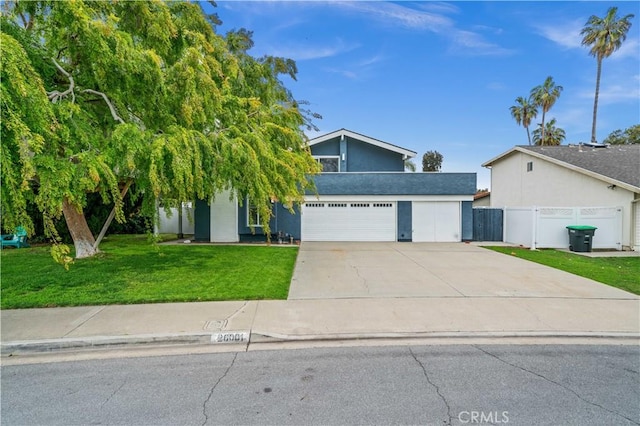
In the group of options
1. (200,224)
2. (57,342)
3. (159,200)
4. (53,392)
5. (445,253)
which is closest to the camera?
(53,392)

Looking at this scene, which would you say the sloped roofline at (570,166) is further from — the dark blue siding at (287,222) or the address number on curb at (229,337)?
the address number on curb at (229,337)

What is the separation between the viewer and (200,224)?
15688 millimetres

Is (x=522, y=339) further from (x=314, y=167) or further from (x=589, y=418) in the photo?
(x=314, y=167)

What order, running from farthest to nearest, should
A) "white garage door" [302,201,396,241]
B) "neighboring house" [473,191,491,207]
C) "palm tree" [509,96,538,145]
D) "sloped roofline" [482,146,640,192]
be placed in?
"palm tree" [509,96,538,145], "neighboring house" [473,191,491,207], "white garage door" [302,201,396,241], "sloped roofline" [482,146,640,192]

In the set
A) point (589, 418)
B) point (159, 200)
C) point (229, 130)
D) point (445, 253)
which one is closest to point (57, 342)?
point (159, 200)

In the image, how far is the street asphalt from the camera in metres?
4.43

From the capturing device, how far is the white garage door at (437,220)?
15.8 metres

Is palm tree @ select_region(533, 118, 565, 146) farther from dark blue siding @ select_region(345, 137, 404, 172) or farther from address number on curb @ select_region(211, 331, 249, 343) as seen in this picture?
address number on curb @ select_region(211, 331, 249, 343)

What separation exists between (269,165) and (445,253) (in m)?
8.26

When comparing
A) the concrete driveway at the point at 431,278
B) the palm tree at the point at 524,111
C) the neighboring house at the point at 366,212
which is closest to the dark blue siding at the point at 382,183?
the neighboring house at the point at 366,212

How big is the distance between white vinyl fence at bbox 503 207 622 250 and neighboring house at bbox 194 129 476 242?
2710mm

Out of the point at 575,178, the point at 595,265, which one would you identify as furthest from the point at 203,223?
the point at 575,178

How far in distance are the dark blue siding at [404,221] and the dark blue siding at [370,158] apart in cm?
384

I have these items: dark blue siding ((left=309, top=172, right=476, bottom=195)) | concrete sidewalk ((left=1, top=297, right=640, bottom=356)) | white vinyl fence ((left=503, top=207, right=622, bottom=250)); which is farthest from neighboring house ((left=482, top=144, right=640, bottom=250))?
concrete sidewalk ((left=1, top=297, right=640, bottom=356))
